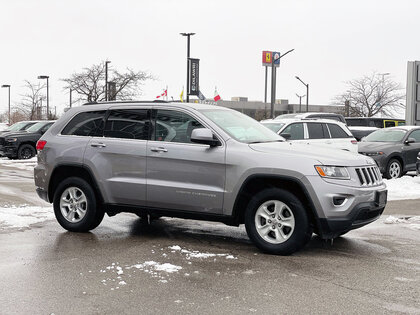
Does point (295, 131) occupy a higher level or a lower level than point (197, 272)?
higher

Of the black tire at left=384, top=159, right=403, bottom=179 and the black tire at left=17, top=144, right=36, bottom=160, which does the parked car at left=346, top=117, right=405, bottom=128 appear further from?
the black tire at left=17, top=144, right=36, bottom=160

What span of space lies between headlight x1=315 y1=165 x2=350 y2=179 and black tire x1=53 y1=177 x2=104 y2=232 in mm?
3091

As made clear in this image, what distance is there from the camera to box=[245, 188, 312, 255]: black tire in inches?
245

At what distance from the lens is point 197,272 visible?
5562mm

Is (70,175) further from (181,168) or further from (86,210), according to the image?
(181,168)

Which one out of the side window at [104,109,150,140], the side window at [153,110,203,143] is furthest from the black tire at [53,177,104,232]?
the side window at [153,110,203,143]

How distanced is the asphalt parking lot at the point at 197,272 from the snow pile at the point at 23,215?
0.25 metres

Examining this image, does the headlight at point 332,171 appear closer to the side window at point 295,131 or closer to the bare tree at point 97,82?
the side window at point 295,131

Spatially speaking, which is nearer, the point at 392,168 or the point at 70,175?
the point at 70,175

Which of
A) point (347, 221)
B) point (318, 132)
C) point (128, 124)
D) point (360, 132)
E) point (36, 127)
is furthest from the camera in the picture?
point (360, 132)

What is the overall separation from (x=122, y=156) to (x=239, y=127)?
1.56 metres

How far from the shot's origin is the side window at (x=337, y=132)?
49.2 ft

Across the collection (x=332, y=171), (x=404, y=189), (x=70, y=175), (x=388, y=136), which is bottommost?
(x=404, y=189)

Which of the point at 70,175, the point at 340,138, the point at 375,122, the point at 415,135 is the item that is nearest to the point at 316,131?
the point at 340,138
